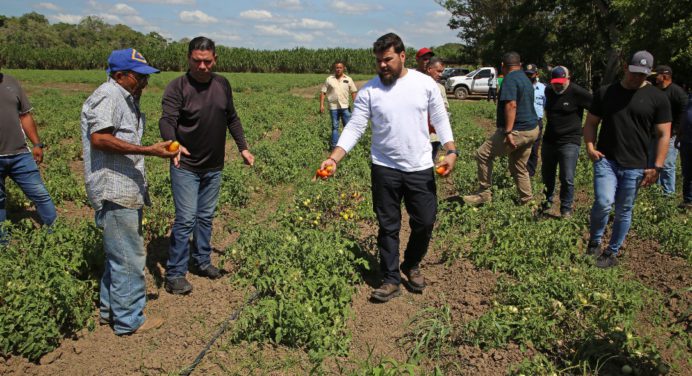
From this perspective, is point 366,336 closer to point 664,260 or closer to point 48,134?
point 664,260

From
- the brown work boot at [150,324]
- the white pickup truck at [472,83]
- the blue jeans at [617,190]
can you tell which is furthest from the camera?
the white pickup truck at [472,83]

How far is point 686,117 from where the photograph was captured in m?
6.54

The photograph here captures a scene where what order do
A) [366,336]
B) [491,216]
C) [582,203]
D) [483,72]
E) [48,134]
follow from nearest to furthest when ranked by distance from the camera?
[366,336], [491,216], [582,203], [48,134], [483,72]

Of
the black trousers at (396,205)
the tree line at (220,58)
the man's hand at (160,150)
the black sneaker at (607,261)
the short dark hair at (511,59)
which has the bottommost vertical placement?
the black sneaker at (607,261)

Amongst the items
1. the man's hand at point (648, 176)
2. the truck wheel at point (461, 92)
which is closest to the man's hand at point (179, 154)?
the man's hand at point (648, 176)

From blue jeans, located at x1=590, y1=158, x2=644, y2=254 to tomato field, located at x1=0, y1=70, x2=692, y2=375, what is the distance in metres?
0.41

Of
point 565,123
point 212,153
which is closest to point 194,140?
point 212,153

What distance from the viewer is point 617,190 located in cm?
477

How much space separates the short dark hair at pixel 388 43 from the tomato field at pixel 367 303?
176 centimetres

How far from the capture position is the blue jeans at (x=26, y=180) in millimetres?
4770

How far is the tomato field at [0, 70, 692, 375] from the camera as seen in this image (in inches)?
130

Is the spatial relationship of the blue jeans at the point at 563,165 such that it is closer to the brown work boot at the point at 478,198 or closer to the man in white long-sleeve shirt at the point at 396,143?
the brown work boot at the point at 478,198

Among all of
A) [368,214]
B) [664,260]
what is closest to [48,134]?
[368,214]

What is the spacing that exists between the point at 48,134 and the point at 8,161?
711 cm
